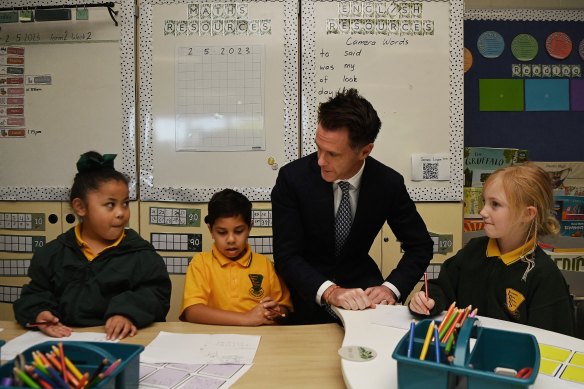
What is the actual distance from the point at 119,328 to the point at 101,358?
461 mm

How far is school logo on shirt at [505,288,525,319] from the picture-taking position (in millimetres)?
1437

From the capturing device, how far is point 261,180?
8.63ft

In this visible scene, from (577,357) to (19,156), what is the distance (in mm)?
2792

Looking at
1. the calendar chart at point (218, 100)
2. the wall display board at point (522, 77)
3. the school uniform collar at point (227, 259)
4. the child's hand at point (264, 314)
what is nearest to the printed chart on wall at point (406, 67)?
the calendar chart at point (218, 100)

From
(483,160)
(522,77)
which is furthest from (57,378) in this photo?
(522,77)

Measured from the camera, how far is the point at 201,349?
124 cm

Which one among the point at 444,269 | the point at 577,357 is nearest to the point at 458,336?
the point at 577,357

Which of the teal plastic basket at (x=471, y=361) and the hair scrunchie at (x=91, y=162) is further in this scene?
the hair scrunchie at (x=91, y=162)

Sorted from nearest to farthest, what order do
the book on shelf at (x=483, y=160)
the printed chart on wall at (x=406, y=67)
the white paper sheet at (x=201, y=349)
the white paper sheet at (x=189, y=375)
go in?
the white paper sheet at (x=189, y=375)
the white paper sheet at (x=201, y=349)
the printed chart on wall at (x=406, y=67)
the book on shelf at (x=483, y=160)

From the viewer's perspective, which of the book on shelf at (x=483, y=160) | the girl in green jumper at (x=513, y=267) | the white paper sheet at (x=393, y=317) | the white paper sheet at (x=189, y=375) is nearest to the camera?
the white paper sheet at (x=189, y=375)

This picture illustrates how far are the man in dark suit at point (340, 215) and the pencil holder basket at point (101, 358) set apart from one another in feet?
2.45

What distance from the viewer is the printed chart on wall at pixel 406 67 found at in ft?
8.49

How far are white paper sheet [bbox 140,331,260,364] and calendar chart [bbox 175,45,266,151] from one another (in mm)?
1442

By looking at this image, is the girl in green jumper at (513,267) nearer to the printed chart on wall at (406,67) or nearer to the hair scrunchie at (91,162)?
the printed chart on wall at (406,67)
